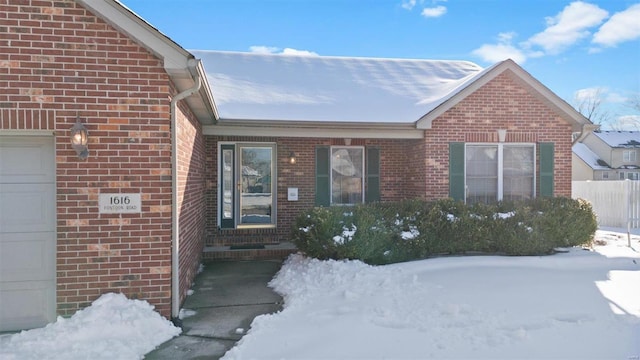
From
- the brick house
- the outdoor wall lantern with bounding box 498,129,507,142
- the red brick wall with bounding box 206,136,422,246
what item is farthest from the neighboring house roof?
the red brick wall with bounding box 206,136,422,246

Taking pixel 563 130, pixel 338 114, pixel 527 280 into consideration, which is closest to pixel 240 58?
pixel 338 114

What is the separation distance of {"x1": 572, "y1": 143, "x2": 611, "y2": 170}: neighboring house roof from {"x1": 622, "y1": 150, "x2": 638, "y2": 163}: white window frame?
5.37 feet

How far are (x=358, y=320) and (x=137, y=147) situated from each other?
348cm

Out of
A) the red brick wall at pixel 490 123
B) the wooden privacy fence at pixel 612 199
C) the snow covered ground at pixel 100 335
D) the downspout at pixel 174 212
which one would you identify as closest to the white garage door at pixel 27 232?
the snow covered ground at pixel 100 335

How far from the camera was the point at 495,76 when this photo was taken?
28.5 ft

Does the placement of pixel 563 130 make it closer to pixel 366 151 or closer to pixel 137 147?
pixel 366 151

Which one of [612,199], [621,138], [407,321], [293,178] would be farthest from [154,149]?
[621,138]

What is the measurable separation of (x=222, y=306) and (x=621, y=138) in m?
42.0

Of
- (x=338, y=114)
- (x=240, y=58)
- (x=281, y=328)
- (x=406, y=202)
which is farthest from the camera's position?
(x=240, y=58)

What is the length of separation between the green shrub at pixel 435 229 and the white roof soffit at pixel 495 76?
2.03m

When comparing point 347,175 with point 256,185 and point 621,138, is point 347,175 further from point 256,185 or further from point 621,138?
point 621,138

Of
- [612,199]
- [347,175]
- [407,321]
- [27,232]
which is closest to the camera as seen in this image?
[407,321]

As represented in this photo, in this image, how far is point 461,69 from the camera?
41.5 ft

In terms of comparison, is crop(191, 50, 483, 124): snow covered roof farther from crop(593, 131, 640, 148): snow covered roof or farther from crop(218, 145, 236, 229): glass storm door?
crop(593, 131, 640, 148): snow covered roof
